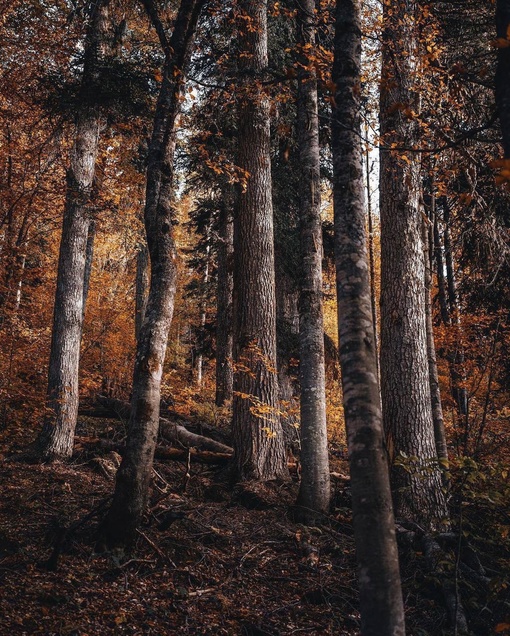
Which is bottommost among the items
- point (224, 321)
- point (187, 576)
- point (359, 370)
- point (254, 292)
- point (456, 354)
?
point (187, 576)

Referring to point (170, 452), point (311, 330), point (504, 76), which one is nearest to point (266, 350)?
point (311, 330)

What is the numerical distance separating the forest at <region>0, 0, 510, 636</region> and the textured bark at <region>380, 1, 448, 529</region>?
0.04 m

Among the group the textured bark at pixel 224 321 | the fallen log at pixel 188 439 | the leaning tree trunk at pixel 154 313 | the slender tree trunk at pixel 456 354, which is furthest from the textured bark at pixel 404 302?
the textured bark at pixel 224 321

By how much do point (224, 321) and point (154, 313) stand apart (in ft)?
31.3

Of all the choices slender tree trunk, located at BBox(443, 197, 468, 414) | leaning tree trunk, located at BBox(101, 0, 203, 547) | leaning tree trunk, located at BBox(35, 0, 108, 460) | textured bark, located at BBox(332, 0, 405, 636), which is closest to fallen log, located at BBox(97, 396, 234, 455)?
leaning tree trunk, located at BBox(35, 0, 108, 460)

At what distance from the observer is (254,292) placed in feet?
28.5

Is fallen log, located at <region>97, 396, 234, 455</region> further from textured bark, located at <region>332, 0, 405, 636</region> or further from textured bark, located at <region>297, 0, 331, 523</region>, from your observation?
textured bark, located at <region>332, 0, 405, 636</region>

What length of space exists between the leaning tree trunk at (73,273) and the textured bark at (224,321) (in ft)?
18.4

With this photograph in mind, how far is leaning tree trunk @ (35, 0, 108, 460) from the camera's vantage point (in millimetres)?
8734

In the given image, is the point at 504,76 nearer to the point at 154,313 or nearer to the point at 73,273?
the point at 154,313

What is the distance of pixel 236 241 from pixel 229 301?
6330mm

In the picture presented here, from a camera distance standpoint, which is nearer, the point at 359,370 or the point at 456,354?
the point at 359,370

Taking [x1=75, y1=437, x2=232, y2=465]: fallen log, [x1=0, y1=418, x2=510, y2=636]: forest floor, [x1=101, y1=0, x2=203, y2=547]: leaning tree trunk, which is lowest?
[x1=0, y1=418, x2=510, y2=636]: forest floor

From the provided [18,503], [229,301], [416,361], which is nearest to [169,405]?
[229,301]
